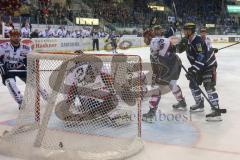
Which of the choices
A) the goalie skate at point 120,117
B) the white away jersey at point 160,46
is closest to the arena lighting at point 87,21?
the white away jersey at point 160,46

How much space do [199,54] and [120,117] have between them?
1619mm

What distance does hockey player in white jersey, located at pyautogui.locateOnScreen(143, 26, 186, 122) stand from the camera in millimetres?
6152

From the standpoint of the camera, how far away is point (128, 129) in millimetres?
5492

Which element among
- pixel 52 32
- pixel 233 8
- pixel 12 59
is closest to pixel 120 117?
pixel 12 59

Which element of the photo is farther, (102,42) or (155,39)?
(102,42)

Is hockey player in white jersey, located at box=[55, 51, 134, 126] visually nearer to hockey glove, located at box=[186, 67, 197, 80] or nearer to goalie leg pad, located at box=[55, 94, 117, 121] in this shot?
Answer: goalie leg pad, located at box=[55, 94, 117, 121]

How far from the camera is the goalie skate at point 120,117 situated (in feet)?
16.6

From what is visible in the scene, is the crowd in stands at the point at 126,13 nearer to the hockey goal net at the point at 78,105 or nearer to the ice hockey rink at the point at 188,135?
the ice hockey rink at the point at 188,135

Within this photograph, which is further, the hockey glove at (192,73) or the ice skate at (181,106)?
the ice skate at (181,106)

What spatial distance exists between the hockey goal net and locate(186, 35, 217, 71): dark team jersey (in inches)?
53.7

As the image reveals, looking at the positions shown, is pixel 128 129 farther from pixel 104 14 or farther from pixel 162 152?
pixel 104 14

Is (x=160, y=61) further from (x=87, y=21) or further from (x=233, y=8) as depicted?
(x=233, y=8)

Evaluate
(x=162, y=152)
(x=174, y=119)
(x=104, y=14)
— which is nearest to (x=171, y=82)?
(x=174, y=119)

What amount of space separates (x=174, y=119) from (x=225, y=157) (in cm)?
194
